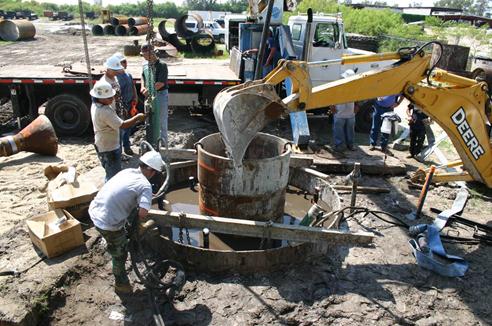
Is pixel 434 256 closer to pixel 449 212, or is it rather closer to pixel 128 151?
pixel 449 212

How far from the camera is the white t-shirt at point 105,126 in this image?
5.04 m

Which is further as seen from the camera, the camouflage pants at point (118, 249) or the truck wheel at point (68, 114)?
the truck wheel at point (68, 114)

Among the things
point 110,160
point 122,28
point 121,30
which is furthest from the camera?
point 121,30

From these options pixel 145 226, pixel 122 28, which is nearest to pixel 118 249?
pixel 145 226

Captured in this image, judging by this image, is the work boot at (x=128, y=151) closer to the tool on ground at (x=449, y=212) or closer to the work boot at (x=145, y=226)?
the work boot at (x=145, y=226)

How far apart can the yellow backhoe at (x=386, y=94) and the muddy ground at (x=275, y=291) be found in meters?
1.49

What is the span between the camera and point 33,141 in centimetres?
743

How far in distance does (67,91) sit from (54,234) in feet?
18.2

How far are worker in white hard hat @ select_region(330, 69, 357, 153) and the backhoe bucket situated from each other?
12.7 feet

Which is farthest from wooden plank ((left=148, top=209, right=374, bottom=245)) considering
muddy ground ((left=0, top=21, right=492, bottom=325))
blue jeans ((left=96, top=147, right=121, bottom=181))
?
blue jeans ((left=96, top=147, right=121, bottom=181))

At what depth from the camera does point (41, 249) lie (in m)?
4.40

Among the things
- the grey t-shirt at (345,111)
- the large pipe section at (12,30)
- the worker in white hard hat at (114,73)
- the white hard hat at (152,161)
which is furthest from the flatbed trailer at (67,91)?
the large pipe section at (12,30)

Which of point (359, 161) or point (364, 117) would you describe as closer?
point (359, 161)

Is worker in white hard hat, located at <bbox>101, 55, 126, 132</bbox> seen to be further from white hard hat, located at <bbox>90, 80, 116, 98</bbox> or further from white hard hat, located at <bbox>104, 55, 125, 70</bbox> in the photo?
white hard hat, located at <bbox>90, 80, 116, 98</bbox>
